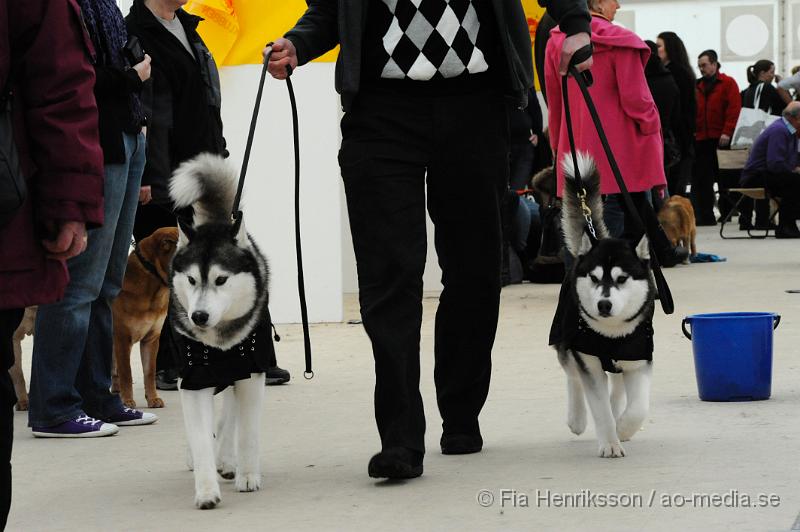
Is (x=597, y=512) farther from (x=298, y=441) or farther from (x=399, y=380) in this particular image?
(x=298, y=441)

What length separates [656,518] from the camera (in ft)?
10.9

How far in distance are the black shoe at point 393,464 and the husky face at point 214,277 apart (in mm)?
584

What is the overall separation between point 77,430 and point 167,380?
4.04 ft

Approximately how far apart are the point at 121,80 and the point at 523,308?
184 inches

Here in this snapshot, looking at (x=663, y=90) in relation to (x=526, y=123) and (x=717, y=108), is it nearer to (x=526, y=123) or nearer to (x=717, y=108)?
(x=526, y=123)

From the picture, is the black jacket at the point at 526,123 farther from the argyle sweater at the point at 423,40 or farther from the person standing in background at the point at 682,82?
the argyle sweater at the point at 423,40

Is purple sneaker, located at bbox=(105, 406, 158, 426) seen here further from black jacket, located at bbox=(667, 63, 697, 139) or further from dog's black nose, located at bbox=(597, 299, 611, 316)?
black jacket, located at bbox=(667, 63, 697, 139)

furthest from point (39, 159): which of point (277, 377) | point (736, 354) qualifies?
point (277, 377)

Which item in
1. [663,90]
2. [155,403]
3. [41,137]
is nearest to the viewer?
[41,137]

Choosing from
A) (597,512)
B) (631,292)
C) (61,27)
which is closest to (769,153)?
(631,292)

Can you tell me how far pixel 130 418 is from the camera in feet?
17.2

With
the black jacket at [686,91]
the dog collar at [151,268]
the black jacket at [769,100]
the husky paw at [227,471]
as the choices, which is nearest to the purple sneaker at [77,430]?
the dog collar at [151,268]

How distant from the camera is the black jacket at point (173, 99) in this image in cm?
557

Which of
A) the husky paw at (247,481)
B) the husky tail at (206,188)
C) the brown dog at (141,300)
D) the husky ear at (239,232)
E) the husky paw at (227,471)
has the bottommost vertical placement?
the husky paw at (227,471)
